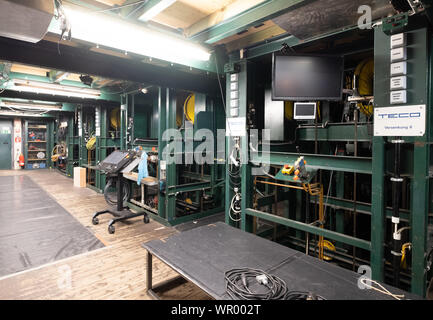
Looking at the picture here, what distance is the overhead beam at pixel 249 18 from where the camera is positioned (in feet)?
6.08

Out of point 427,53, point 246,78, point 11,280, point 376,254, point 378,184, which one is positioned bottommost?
point 11,280

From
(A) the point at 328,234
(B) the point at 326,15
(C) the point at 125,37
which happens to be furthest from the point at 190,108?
(A) the point at 328,234

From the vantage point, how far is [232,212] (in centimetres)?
328

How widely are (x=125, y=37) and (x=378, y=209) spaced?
102 inches

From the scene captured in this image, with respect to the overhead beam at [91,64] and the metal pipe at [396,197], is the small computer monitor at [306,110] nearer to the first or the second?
the metal pipe at [396,197]

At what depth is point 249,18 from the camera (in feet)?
6.99

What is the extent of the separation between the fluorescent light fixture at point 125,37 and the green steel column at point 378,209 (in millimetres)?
2044

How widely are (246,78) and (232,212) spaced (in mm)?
1701

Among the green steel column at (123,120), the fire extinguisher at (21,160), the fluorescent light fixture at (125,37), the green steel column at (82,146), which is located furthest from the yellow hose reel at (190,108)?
the fire extinguisher at (21,160)

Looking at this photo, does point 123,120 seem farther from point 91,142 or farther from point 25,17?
point 25,17

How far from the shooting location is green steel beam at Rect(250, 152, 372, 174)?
2.07 metres

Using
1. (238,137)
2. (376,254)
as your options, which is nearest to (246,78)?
(238,137)

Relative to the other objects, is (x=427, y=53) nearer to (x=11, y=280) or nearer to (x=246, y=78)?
(x=246, y=78)

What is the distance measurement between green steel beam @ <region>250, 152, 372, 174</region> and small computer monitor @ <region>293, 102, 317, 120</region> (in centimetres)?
43
